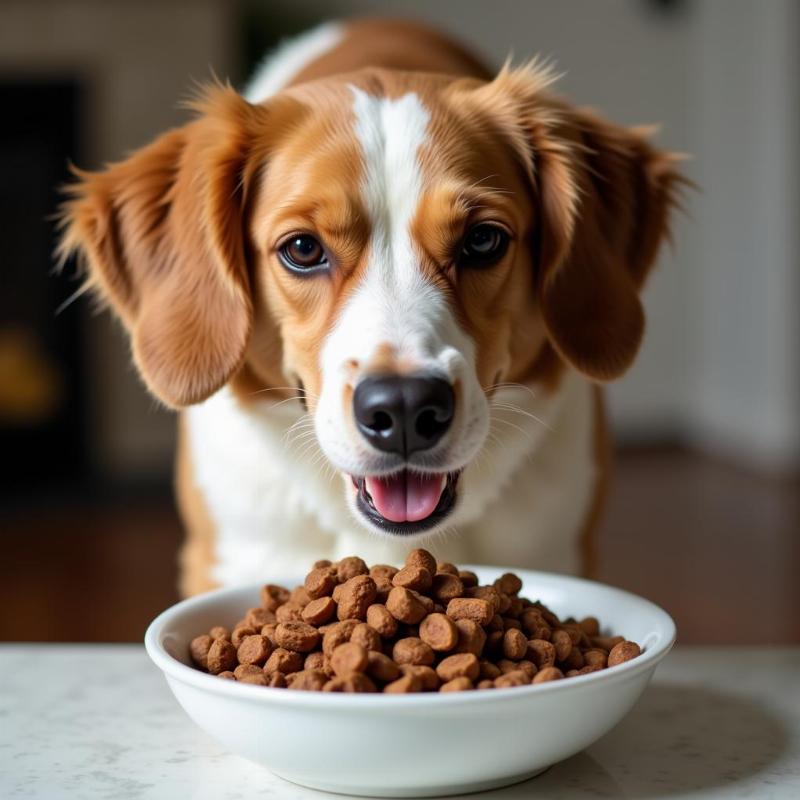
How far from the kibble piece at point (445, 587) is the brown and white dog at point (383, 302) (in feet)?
0.69

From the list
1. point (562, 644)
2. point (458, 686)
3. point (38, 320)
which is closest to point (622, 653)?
point (562, 644)

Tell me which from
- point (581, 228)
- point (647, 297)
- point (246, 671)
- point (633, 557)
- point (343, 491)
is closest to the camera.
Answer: point (246, 671)

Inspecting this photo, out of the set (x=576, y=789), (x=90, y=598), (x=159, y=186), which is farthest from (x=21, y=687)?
(x=90, y=598)

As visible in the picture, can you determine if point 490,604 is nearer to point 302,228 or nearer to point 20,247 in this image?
point 302,228

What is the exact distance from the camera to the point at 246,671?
2.74 feet

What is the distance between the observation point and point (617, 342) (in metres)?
1.46

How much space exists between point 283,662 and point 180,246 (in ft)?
2.40

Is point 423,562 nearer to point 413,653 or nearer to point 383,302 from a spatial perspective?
point 413,653

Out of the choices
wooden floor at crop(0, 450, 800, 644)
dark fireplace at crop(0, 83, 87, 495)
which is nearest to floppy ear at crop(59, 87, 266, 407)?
wooden floor at crop(0, 450, 800, 644)

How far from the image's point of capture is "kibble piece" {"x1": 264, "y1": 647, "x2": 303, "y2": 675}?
2.72ft

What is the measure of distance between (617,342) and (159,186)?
591 mm

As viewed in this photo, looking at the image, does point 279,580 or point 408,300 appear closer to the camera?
point 279,580

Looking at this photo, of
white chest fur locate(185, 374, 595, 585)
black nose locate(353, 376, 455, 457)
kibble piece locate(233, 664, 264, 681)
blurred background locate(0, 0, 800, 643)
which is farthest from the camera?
blurred background locate(0, 0, 800, 643)

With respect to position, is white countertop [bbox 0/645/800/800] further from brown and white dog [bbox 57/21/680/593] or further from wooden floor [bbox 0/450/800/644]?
wooden floor [bbox 0/450/800/644]
